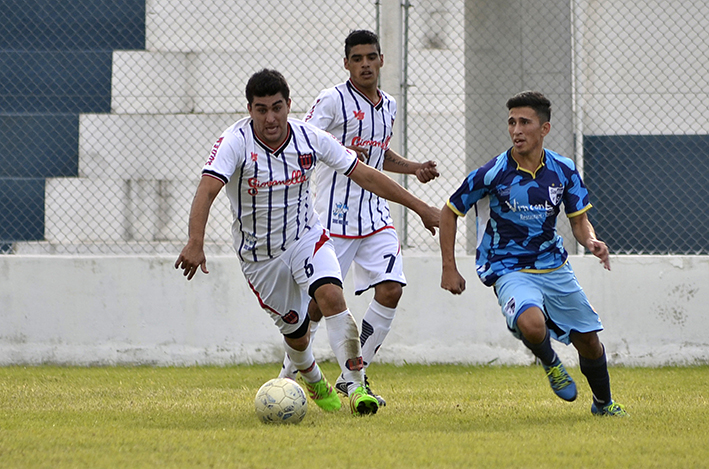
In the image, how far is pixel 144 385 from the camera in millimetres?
6621

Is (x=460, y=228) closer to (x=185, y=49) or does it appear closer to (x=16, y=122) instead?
(x=185, y=49)

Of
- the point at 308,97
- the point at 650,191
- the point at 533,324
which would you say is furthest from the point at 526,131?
the point at 308,97

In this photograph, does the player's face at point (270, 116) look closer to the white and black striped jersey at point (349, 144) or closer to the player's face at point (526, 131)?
the white and black striped jersey at point (349, 144)

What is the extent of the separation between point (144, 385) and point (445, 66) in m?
4.40

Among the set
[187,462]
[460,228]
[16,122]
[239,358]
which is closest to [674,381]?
[460,228]

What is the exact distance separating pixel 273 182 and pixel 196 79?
481 cm

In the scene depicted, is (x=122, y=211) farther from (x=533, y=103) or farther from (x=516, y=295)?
(x=516, y=295)

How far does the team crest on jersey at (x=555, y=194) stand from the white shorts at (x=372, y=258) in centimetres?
120

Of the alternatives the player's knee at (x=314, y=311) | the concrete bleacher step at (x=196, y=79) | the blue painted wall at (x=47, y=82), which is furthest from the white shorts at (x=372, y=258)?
the blue painted wall at (x=47, y=82)

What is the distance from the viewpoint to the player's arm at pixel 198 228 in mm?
4348

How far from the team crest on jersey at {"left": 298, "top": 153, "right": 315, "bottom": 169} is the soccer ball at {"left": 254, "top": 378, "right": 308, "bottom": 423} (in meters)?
1.25

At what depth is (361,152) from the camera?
5730 mm

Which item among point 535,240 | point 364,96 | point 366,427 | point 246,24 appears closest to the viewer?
point 366,427

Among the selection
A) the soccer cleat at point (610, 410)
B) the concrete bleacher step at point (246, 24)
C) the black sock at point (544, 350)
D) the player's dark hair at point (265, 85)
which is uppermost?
the concrete bleacher step at point (246, 24)
